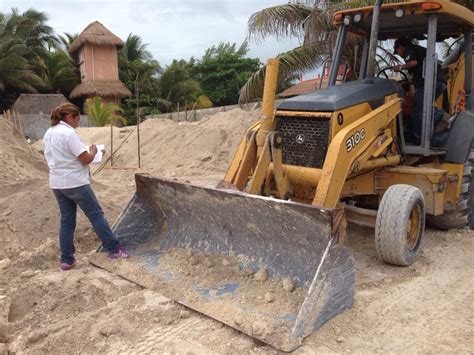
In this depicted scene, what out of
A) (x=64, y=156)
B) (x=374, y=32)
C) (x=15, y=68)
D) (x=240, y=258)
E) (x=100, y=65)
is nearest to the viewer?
(x=240, y=258)

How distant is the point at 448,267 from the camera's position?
4844 millimetres

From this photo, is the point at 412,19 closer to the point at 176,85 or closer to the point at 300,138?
the point at 300,138

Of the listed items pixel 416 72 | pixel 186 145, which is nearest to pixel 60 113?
pixel 416 72

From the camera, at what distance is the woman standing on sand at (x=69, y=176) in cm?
462

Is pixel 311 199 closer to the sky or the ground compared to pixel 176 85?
closer to the ground

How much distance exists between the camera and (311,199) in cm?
489

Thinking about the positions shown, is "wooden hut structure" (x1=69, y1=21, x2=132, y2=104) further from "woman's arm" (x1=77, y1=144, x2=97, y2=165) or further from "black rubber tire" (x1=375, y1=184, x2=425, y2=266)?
"black rubber tire" (x1=375, y1=184, x2=425, y2=266)

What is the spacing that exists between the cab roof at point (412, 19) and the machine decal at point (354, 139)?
147 centimetres

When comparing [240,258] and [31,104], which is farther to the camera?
[31,104]

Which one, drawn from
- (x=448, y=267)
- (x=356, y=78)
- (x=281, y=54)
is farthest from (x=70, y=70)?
(x=448, y=267)

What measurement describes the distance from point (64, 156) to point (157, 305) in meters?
1.70

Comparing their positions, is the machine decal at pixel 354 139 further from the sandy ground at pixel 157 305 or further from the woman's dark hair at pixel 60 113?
the woman's dark hair at pixel 60 113

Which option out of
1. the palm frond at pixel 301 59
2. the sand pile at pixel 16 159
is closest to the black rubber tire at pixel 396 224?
the sand pile at pixel 16 159

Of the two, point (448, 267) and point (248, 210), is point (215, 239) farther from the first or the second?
point (448, 267)
